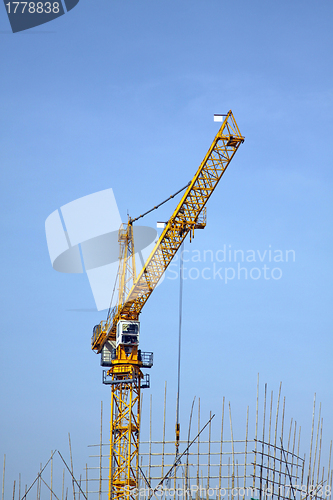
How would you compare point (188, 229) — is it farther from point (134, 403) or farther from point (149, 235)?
point (134, 403)

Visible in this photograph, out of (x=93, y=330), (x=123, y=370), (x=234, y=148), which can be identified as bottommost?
(x=123, y=370)

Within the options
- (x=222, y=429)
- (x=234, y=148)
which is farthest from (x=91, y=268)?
(x=222, y=429)

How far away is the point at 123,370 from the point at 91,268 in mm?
7788

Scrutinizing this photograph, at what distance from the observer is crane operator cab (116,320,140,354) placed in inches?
2106

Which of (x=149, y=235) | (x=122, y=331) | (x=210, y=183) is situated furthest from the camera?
(x=149, y=235)

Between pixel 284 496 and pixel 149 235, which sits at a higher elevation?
pixel 149 235

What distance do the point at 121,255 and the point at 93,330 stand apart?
6.63 m

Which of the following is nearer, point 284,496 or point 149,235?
point 284,496

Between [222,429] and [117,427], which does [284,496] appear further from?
[117,427]

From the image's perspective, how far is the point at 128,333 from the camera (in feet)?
176

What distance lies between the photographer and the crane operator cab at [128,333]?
176ft

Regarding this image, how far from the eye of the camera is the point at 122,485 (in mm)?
52844

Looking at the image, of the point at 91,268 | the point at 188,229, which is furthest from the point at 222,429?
the point at 91,268

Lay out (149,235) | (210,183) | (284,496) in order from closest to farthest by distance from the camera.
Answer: (284,496) → (210,183) → (149,235)
